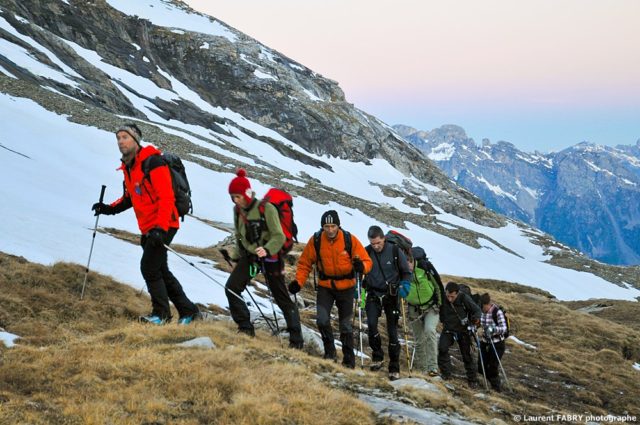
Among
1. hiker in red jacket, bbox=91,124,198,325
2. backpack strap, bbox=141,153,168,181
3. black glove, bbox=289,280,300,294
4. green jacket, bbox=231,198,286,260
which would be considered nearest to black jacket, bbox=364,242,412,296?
black glove, bbox=289,280,300,294

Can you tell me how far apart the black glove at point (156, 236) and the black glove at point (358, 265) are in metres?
3.66

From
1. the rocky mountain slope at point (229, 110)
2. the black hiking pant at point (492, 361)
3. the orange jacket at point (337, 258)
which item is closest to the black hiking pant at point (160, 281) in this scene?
the orange jacket at point (337, 258)

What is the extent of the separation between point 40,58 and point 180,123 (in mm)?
19577

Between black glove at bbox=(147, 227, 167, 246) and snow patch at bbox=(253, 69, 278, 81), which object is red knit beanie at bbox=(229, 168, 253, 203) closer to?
black glove at bbox=(147, 227, 167, 246)

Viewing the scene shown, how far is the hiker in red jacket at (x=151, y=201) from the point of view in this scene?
Answer: 30.2 feet

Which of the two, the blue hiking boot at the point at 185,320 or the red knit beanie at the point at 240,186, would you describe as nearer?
the red knit beanie at the point at 240,186

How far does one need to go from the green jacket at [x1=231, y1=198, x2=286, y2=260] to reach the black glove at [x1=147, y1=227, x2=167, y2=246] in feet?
4.77

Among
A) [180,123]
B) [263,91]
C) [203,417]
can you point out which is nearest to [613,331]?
[203,417]

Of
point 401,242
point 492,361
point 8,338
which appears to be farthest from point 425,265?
point 8,338

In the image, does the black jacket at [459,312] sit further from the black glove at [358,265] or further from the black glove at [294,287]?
the black glove at [294,287]

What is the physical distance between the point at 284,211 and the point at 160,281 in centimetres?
278

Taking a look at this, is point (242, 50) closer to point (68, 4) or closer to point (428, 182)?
point (68, 4)

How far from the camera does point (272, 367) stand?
805cm

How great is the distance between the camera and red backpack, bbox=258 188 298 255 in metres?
9.73
